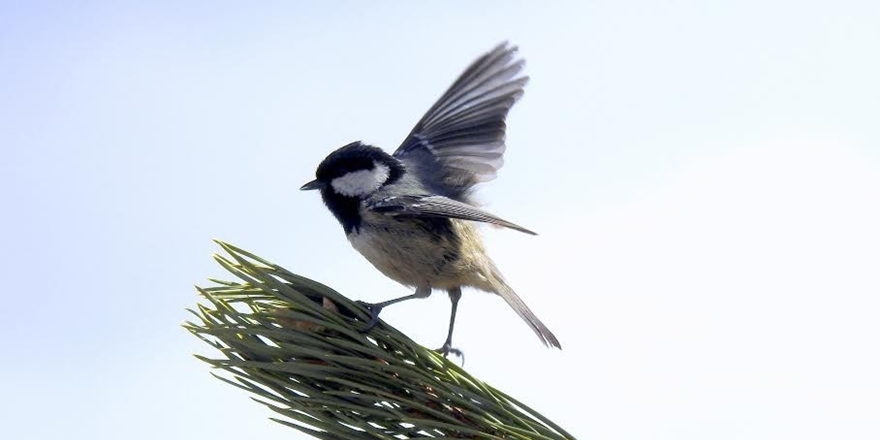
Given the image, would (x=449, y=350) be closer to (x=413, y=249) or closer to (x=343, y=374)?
(x=413, y=249)

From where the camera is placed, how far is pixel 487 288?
2773 mm

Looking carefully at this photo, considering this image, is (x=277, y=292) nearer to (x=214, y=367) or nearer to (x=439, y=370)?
(x=214, y=367)

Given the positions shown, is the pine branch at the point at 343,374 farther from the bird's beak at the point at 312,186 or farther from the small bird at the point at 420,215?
the bird's beak at the point at 312,186

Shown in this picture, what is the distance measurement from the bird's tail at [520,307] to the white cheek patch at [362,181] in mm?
432

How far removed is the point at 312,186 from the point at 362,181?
0.20 meters

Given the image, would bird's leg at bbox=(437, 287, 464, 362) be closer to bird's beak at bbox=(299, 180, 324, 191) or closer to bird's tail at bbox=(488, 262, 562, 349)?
bird's tail at bbox=(488, 262, 562, 349)

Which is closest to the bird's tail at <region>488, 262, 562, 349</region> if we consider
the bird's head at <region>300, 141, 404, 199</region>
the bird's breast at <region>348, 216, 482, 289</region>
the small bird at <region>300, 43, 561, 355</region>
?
the small bird at <region>300, 43, 561, 355</region>

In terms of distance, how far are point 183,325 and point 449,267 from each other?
1.34 metres

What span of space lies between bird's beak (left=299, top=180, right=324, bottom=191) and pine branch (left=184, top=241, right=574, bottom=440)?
142 centimetres

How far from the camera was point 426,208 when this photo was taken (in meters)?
2.54

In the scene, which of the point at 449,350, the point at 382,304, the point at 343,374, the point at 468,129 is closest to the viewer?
the point at 343,374

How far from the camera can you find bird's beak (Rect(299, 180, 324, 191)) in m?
2.83

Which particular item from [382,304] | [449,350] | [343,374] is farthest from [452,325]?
[343,374]

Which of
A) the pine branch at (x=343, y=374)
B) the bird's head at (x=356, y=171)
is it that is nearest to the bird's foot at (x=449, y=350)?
the bird's head at (x=356, y=171)
